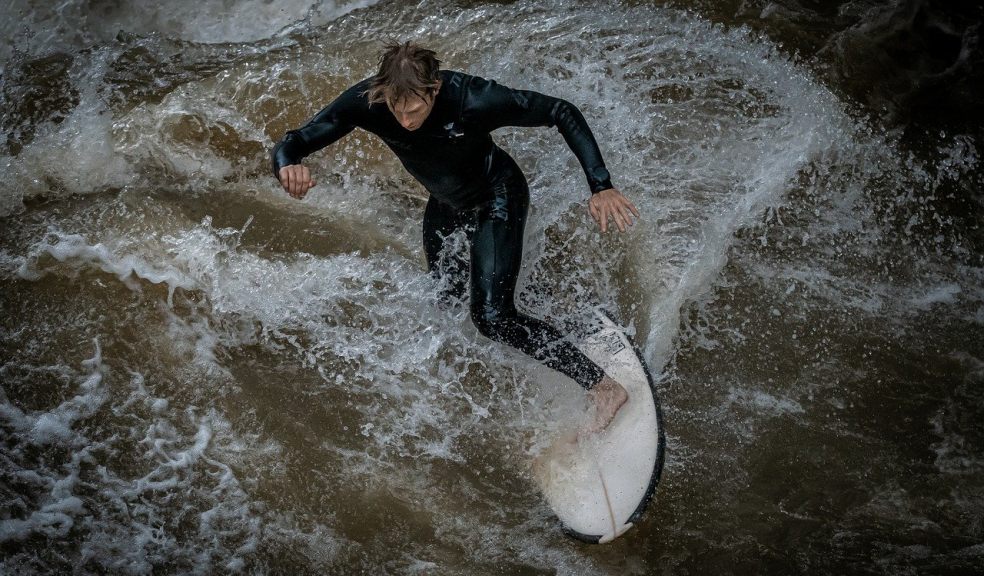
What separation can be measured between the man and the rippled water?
0.49 m

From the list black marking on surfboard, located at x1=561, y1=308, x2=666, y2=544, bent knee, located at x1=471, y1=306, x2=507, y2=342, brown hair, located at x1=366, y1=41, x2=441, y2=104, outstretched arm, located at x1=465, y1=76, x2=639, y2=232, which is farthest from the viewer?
black marking on surfboard, located at x1=561, y1=308, x2=666, y2=544

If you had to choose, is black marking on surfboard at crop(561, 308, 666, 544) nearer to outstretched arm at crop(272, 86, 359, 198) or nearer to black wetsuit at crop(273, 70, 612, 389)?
black wetsuit at crop(273, 70, 612, 389)

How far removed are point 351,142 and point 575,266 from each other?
1.36 metres

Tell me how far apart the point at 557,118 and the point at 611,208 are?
1.31 feet

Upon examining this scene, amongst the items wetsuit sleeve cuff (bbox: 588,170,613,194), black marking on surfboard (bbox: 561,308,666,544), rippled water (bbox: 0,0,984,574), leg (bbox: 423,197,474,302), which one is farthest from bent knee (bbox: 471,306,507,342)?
black marking on surfboard (bbox: 561,308,666,544)

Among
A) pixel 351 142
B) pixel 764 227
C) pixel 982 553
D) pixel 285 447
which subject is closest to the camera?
pixel 982 553

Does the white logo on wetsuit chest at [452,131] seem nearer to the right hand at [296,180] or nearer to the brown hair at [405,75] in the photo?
the brown hair at [405,75]

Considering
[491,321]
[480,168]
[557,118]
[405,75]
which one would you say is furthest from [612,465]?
[405,75]

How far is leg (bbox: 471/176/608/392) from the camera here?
10.4 ft

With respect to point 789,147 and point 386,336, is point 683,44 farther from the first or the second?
point 386,336

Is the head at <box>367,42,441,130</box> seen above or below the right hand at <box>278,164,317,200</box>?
above

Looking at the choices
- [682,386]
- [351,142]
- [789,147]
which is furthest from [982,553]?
[351,142]

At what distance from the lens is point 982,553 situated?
3322 mm

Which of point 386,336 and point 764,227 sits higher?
point 764,227
